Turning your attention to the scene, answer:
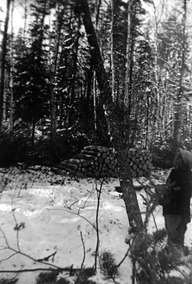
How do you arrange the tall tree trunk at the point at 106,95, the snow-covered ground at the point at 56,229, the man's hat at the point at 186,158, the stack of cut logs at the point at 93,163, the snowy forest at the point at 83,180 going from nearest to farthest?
the snowy forest at the point at 83,180, the snow-covered ground at the point at 56,229, the man's hat at the point at 186,158, the tall tree trunk at the point at 106,95, the stack of cut logs at the point at 93,163

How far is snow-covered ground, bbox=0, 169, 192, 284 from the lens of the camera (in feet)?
12.5

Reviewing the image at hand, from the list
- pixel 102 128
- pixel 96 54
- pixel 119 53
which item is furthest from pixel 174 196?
pixel 119 53

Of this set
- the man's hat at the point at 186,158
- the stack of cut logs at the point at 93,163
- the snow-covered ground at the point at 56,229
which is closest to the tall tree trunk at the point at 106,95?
the snow-covered ground at the point at 56,229

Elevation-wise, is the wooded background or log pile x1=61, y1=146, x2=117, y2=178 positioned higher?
the wooded background

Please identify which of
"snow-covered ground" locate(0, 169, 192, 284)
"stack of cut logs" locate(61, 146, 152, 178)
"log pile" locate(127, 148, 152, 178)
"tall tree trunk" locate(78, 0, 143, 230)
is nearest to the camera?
"snow-covered ground" locate(0, 169, 192, 284)

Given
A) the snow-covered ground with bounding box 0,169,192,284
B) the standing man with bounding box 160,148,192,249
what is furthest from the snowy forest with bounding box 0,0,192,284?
the standing man with bounding box 160,148,192,249

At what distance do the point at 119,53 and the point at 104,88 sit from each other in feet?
55.6

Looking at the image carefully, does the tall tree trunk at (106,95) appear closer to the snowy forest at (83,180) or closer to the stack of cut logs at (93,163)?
the snowy forest at (83,180)

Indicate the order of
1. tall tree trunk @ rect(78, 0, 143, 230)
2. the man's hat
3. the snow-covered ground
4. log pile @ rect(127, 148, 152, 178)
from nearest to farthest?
1. the snow-covered ground
2. the man's hat
3. tall tree trunk @ rect(78, 0, 143, 230)
4. log pile @ rect(127, 148, 152, 178)

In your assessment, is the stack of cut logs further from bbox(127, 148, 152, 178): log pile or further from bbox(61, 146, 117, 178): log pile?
bbox(127, 148, 152, 178): log pile

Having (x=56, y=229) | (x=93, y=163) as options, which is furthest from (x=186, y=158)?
(x=93, y=163)

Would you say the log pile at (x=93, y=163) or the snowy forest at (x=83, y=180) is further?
the log pile at (x=93, y=163)

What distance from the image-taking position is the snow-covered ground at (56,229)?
151 inches

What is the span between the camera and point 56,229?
194 inches
